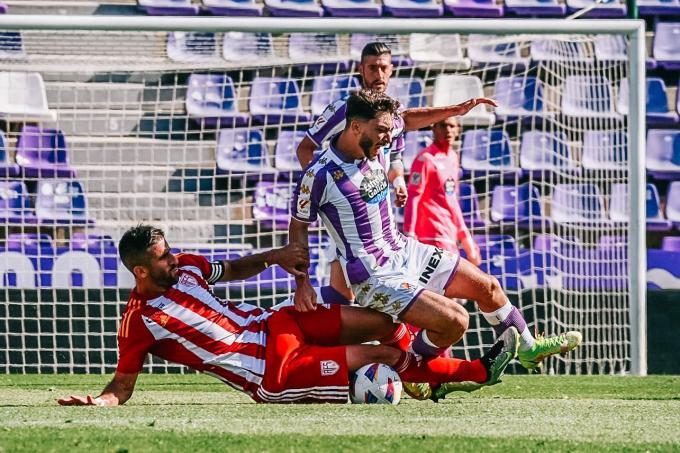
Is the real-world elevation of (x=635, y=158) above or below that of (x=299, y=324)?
above

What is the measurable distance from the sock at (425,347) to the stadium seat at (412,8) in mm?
8606

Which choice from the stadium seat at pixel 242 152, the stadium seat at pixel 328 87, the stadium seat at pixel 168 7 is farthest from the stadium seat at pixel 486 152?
the stadium seat at pixel 168 7

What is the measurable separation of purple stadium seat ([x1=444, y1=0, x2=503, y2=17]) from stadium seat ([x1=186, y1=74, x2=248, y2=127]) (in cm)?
396

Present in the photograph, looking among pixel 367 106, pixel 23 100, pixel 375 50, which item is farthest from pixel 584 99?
pixel 367 106

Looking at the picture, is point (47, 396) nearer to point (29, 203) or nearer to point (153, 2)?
point (29, 203)

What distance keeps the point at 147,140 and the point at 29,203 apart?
1184 mm

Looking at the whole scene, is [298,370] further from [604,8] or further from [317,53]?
[604,8]

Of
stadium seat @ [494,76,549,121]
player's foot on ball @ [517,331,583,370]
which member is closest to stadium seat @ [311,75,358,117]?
stadium seat @ [494,76,549,121]

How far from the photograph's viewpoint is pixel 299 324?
6.06 meters

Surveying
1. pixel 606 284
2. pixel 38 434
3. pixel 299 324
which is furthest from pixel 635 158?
pixel 38 434

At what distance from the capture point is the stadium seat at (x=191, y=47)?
1073 cm

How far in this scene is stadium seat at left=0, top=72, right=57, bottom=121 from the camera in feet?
34.2

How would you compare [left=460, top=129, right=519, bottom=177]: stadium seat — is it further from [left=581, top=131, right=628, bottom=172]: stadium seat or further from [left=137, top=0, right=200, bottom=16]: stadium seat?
[left=137, top=0, right=200, bottom=16]: stadium seat

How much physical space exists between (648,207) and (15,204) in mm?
6819
